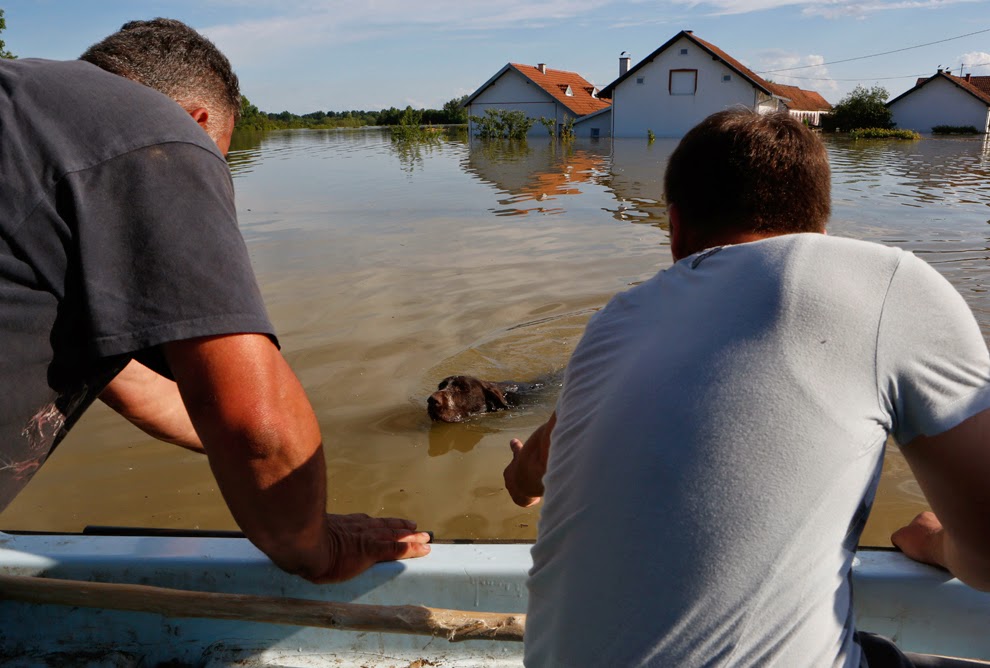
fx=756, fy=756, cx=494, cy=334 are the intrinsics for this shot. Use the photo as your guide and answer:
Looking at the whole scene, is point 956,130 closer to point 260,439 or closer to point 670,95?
point 670,95

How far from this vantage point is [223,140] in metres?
2.47

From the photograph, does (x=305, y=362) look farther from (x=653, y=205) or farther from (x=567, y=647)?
(x=653, y=205)

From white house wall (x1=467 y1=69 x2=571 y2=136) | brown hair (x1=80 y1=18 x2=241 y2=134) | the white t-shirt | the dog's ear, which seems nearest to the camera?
the white t-shirt

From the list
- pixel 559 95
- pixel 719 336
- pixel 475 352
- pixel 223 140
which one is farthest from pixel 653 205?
pixel 559 95

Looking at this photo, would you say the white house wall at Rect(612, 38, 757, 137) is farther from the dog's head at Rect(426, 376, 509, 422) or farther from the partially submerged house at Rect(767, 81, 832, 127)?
the dog's head at Rect(426, 376, 509, 422)

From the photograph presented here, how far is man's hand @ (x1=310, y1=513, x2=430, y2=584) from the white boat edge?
46 mm

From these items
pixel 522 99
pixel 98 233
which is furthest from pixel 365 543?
pixel 522 99

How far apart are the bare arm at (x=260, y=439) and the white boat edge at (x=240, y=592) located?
34 cm

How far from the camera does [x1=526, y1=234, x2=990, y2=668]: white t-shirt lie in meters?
1.23

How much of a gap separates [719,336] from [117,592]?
1880 mm

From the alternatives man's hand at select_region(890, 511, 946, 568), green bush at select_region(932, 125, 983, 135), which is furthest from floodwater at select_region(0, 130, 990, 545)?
green bush at select_region(932, 125, 983, 135)

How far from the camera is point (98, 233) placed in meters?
1.60

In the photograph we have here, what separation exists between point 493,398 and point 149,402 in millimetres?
3133

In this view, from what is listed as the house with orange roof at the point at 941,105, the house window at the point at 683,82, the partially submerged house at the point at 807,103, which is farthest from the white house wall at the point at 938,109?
the house window at the point at 683,82
